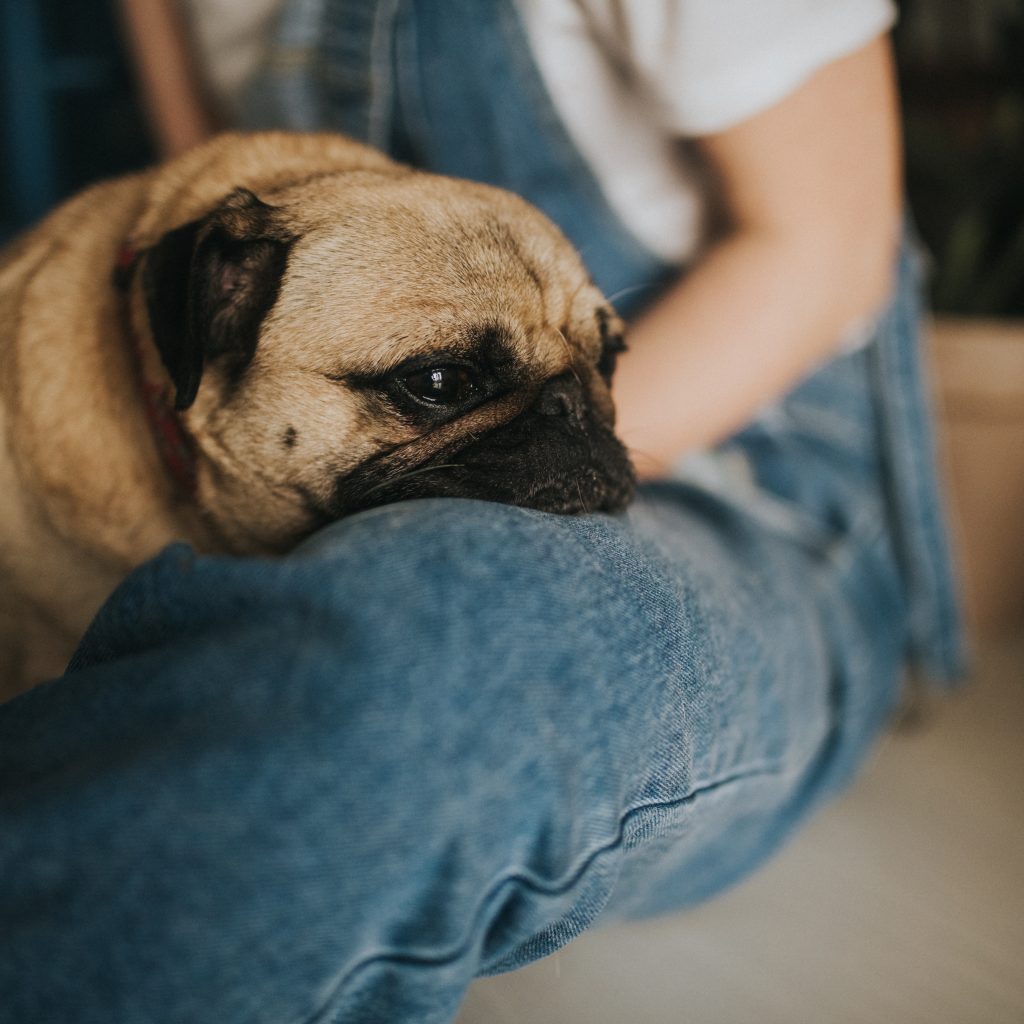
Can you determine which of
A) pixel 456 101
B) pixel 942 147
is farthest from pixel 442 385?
pixel 942 147

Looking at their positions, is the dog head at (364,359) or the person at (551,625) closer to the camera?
the person at (551,625)

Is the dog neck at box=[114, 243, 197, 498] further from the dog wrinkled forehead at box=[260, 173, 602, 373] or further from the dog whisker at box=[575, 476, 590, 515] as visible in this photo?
the dog whisker at box=[575, 476, 590, 515]

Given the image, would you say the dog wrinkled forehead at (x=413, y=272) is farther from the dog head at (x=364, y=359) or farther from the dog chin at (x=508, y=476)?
the dog chin at (x=508, y=476)

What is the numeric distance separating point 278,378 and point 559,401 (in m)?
0.31

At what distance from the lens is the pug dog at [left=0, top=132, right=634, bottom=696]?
0.91 metres

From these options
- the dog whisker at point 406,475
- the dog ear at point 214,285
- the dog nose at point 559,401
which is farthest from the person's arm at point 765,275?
the dog ear at point 214,285

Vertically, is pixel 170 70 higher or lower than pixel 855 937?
higher

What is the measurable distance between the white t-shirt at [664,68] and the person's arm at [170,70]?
38 cm

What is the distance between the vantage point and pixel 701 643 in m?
0.86

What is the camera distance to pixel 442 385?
93 cm

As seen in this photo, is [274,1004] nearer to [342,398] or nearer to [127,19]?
[342,398]

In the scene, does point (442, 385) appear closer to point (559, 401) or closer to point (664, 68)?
point (559, 401)

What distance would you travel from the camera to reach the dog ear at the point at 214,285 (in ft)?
2.93

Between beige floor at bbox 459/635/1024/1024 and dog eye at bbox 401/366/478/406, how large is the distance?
56cm
